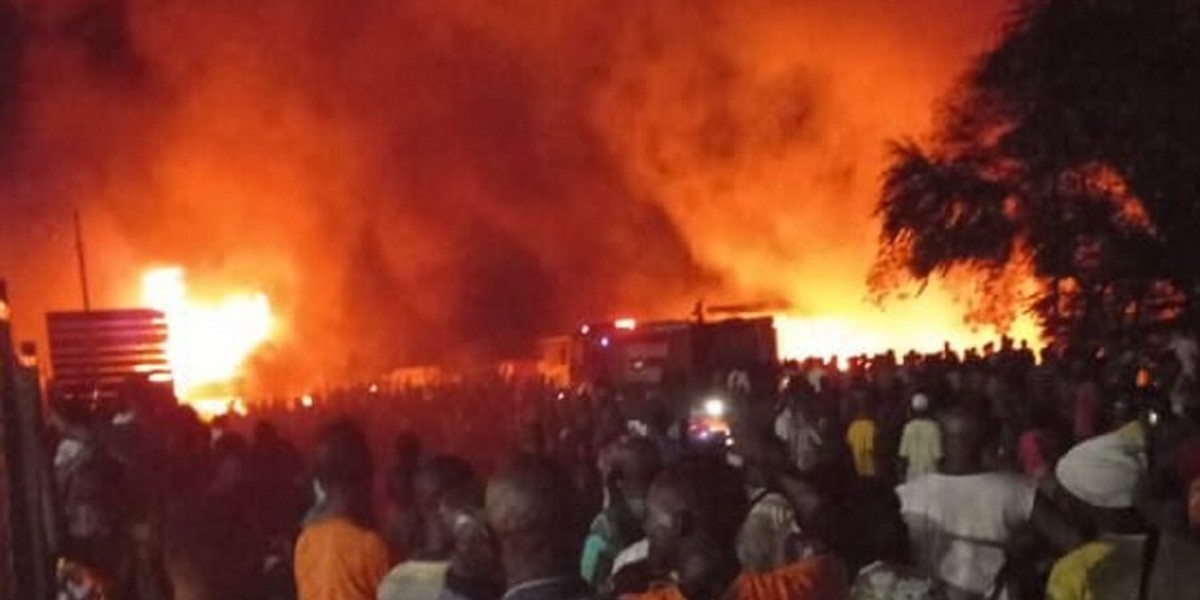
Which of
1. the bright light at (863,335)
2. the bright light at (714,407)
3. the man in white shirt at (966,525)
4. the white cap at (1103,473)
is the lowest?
the man in white shirt at (966,525)

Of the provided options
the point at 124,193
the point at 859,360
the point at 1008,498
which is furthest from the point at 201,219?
the point at 1008,498

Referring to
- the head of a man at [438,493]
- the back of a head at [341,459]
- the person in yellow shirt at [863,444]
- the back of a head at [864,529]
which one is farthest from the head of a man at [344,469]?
the person in yellow shirt at [863,444]

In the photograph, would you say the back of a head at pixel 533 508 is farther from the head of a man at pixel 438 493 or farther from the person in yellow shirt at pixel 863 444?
the person in yellow shirt at pixel 863 444

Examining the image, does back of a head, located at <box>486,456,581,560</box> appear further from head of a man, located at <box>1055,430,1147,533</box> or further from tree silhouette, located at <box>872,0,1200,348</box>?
tree silhouette, located at <box>872,0,1200,348</box>

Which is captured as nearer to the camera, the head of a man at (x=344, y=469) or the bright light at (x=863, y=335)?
the head of a man at (x=344, y=469)

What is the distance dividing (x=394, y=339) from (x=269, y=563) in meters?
35.3

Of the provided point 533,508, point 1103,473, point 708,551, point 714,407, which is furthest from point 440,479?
point 714,407

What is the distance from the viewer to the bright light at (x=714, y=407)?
18344mm

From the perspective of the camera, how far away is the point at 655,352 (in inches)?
1096

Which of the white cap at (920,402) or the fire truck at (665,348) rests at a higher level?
the fire truck at (665,348)

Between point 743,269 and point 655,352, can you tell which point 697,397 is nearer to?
point 655,352

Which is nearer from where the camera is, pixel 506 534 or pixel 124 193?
pixel 506 534

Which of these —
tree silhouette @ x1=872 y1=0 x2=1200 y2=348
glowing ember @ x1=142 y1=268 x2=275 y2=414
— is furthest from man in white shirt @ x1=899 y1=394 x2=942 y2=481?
glowing ember @ x1=142 y1=268 x2=275 y2=414

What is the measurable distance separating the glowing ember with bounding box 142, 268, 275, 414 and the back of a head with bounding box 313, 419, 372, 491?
21.0 metres
